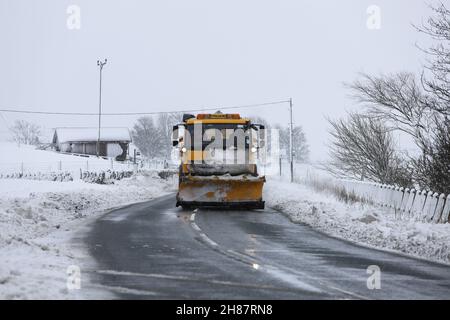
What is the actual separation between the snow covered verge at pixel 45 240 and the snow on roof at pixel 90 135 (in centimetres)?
6317

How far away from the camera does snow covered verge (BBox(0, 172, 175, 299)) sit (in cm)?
582

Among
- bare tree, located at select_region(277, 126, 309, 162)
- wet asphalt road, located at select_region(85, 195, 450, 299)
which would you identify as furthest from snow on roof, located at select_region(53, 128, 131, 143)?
wet asphalt road, located at select_region(85, 195, 450, 299)

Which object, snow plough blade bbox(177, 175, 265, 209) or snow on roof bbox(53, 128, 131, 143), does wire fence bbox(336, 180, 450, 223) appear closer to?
snow plough blade bbox(177, 175, 265, 209)

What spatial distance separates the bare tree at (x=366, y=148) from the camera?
85.2 ft

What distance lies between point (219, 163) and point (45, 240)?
842 centimetres

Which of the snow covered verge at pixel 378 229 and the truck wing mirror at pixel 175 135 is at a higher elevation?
the truck wing mirror at pixel 175 135

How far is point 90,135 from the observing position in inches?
3312

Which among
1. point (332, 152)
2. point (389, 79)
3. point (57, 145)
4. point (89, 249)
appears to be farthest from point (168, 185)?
point (57, 145)

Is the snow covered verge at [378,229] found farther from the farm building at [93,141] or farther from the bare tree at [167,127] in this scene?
the bare tree at [167,127]

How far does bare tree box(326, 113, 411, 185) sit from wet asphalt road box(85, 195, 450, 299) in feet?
46.7

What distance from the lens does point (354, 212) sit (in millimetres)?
14047

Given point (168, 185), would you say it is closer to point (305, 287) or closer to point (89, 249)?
point (89, 249)

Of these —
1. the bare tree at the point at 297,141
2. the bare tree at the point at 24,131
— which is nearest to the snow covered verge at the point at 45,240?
the bare tree at the point at 297,141
